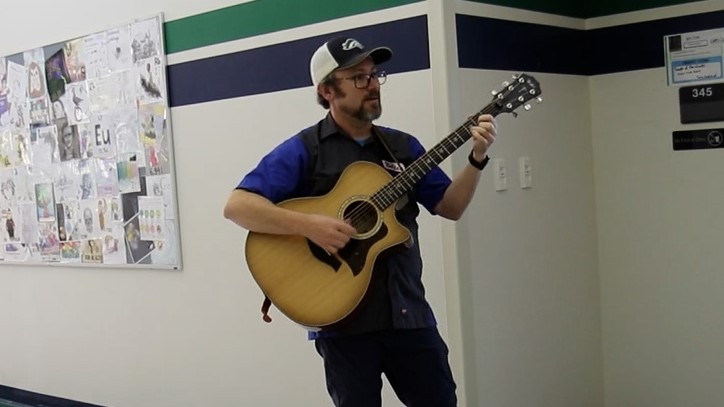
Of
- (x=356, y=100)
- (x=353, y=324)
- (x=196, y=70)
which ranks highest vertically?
(x=196, y=70)

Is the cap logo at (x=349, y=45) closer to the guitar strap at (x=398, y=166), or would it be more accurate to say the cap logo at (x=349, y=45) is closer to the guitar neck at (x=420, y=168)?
the guitar strap at (x=398, y=166)

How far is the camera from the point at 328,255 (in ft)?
7.39

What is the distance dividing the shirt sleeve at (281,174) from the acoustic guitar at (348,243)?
38 mm

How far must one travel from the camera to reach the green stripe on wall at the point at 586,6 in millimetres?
3186

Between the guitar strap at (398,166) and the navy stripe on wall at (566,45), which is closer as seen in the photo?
the guitar strap at (398,166)

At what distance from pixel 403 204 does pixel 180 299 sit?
176 cm

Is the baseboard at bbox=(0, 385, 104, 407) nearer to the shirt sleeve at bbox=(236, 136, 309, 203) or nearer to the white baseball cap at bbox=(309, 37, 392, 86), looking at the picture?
the shirt sleeve at bbox=(236, 136, 309, 203)

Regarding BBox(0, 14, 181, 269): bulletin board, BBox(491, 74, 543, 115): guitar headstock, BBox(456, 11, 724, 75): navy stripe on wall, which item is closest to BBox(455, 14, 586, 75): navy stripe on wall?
BBox(456, 11, 724, 75): navy stripe on wall

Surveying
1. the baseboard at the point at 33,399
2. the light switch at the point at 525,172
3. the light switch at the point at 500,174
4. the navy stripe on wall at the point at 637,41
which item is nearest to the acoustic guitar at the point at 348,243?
the light switch at the point at 500,174

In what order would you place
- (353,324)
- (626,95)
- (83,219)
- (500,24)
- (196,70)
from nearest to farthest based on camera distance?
(353,324) < (500,24) < (626,95) < (196,70) < (83,219)

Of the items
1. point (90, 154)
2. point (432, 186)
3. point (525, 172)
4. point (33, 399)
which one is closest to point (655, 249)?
point (525, 172)

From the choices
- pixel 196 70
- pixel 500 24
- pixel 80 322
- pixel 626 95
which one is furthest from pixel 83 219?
pixel 626 95

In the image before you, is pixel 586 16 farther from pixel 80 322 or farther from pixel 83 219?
pixel 80 322

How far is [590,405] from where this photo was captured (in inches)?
137
